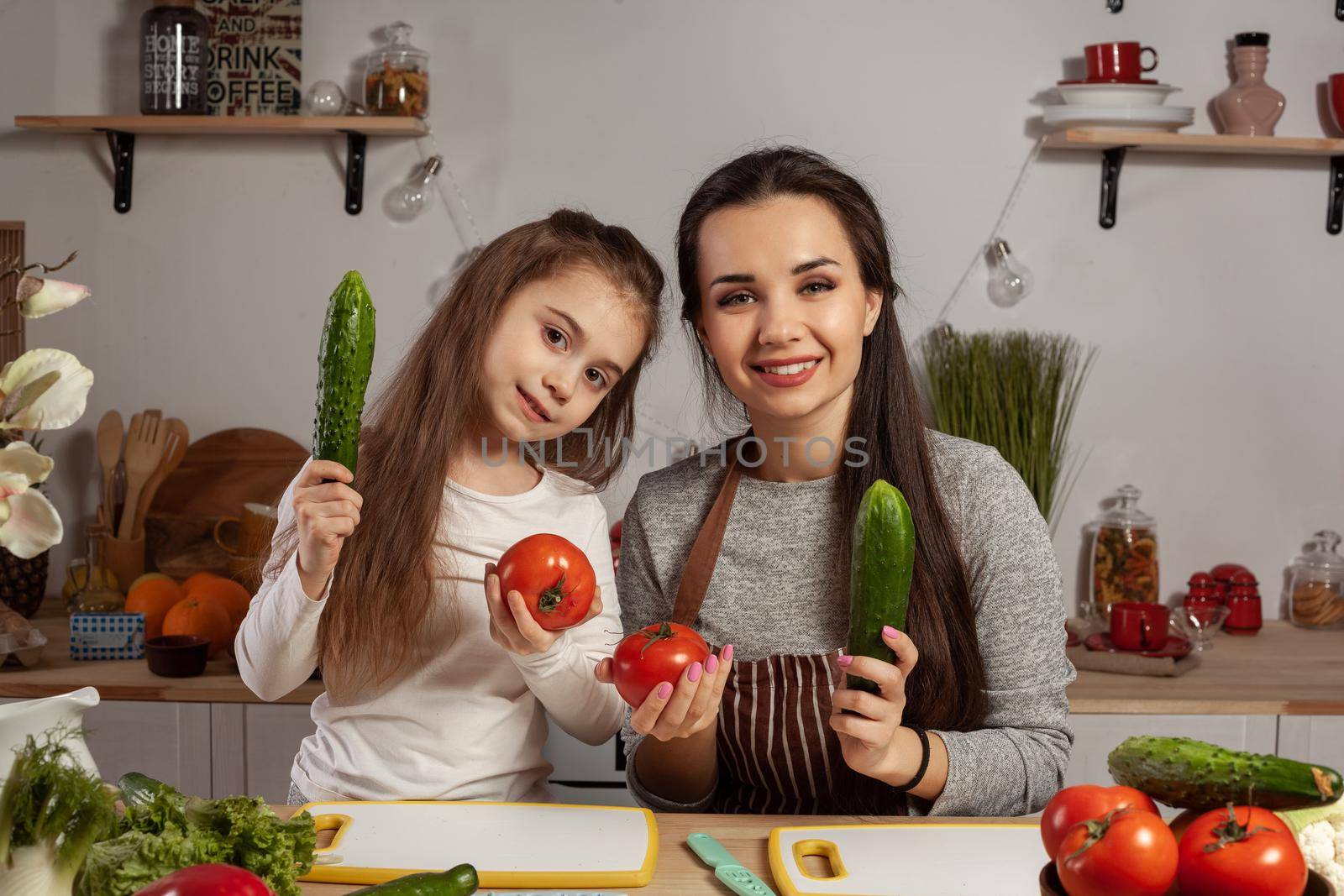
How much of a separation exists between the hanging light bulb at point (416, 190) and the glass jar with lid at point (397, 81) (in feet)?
0.37

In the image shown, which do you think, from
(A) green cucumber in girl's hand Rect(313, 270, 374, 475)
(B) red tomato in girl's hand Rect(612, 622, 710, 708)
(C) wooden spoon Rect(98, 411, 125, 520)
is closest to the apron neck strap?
(B) red tomato in girl's hand Rect(612, 622, 710, 708)

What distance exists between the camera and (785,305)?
1.49 m

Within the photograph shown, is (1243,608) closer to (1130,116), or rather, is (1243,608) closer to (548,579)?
(1130,116)

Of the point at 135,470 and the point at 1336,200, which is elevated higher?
the point at 1336,200

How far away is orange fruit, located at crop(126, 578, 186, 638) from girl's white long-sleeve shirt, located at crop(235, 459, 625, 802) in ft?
3.42

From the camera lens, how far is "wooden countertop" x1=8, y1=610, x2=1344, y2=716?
7.14 feet

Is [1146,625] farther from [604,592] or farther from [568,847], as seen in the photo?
[568,847]

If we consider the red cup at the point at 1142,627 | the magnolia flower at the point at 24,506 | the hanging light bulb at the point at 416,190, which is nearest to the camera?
the magnolia flower at the point at 24,506

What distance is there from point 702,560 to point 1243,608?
5.34ft

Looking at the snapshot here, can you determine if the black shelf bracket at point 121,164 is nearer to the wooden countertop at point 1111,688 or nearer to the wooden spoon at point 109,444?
the wooden spoon at point 109,444

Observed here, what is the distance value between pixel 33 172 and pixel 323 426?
2.06 m

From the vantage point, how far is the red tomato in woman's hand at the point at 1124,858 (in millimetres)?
779

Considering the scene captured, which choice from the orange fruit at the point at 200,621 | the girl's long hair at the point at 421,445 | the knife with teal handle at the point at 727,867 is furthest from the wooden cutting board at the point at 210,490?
the knife with teal handle at the point at 727,867

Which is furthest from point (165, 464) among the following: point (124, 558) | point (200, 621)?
point (200, 621)
